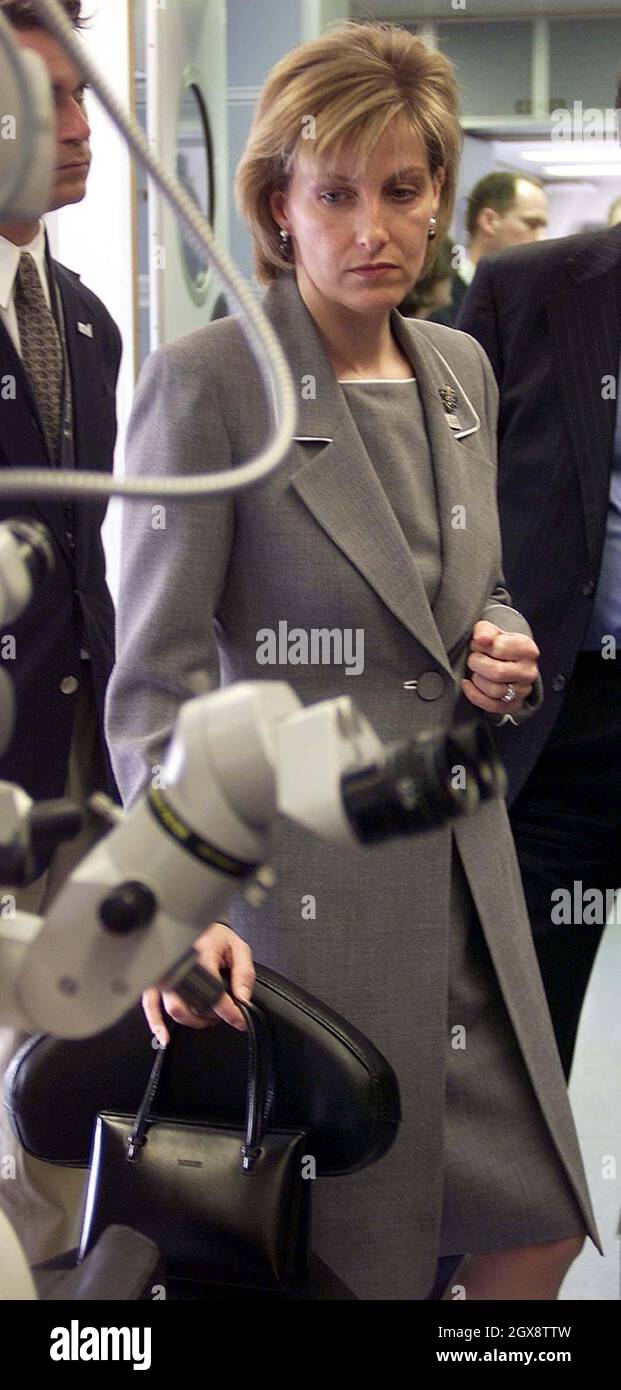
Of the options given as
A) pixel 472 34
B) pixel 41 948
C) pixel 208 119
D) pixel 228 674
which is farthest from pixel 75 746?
pixel 472 34

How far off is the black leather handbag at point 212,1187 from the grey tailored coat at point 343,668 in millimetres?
243

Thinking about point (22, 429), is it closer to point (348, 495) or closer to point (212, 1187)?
point (348, 495)

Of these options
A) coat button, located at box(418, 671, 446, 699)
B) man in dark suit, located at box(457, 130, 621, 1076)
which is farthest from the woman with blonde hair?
man in dark suit, located at box(457, 130, 621, 1076)

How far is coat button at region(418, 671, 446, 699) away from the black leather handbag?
0.34 meters

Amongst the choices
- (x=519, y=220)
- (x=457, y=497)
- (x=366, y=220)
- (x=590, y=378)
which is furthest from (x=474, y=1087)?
(x=519, y=220)

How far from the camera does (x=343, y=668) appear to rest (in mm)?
1319

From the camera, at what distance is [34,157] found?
0.61 m

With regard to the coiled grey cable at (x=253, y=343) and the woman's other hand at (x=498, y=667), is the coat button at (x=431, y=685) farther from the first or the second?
the coiled grey cable at (x=253, y=343)

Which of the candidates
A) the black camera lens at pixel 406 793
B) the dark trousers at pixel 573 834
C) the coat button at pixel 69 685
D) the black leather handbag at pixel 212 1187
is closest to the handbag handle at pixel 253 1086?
the black leather handbag at pixel 212 1187

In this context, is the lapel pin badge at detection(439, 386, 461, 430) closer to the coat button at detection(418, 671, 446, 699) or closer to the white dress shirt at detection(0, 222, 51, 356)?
the coat button at detection(418, 671, 446, 699)

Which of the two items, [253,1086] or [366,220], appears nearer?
[253,1086]

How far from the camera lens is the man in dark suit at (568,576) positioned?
1.99m

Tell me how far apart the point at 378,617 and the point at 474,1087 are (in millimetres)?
415

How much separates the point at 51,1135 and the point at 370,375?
0.69 metres
